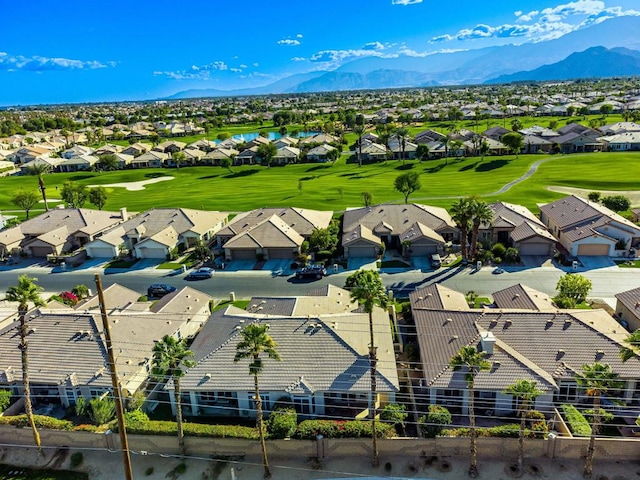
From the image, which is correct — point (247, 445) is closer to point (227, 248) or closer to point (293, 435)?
point (293, 435)

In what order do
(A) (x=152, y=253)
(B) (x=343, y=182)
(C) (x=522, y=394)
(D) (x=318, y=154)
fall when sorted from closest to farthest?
(C) (x=522, y=394), (A) (x=152, y=253), (B) (x=343, y=182), (D) (x=318, y=154)

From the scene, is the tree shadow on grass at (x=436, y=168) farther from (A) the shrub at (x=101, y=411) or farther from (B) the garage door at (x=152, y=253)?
(A) the shrub at (x=101, y=411)

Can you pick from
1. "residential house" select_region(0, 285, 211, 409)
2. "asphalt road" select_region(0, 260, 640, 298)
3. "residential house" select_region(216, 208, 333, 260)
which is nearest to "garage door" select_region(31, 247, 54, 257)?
"asphalt road" select_region(0, 260, 640, 298)

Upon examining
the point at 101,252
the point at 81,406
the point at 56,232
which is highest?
the point at 56,232

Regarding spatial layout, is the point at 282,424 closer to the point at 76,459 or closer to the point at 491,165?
the point at 76,459

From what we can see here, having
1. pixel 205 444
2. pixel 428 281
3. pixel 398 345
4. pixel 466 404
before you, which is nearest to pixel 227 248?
pixel 428 281

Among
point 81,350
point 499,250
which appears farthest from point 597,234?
point 81,350

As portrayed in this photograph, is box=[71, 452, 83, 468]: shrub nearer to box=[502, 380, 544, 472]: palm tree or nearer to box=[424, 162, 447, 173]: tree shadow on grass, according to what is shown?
box=[502, 380, 544, 472]: palm tree

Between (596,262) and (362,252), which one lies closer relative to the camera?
(596,262)
